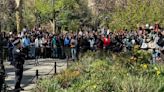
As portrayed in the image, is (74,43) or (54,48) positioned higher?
(74,43)

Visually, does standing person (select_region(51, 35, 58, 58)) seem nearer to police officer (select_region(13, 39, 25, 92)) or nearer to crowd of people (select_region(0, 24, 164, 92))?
crowd of people (select_region(0, 24, 164, 92))

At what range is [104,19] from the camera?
6544cm

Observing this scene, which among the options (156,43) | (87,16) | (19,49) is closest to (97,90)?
(19,49)

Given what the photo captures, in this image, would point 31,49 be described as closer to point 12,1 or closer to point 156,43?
point 156,43

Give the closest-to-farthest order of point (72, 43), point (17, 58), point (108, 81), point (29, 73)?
point (108, 81) → point (17, 58) → point (29, 73) → point (72, 43)

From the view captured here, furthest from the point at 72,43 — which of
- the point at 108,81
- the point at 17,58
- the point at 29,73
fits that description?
the point at 108,81

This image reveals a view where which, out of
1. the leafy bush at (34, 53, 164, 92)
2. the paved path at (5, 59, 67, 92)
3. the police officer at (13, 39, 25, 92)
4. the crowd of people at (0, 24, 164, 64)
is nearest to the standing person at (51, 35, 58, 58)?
the crowd of people at (0, 24, 164, 64)

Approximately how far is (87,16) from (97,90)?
55.3 meters

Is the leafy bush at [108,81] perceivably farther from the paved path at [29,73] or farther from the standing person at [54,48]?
the standing person at [54,48]

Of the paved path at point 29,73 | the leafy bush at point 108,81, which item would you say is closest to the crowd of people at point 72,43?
the paved path at point 29,73

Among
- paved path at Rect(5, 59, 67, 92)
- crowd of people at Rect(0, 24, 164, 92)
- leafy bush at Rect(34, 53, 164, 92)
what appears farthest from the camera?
crowd of people at Rect(0, 24, 164, 92)

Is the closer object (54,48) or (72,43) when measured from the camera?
(72,43)

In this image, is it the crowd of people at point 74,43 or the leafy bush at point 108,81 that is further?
the crowd of people at point 74,43

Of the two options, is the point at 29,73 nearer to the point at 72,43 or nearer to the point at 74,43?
the point at 72,43
